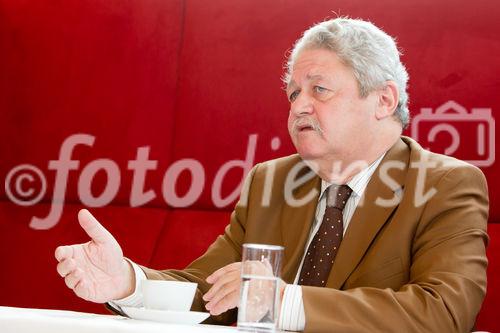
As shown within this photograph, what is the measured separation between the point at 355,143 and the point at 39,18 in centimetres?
100

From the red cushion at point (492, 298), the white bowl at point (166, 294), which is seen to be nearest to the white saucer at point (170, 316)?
the white bowl at point (166, 294)

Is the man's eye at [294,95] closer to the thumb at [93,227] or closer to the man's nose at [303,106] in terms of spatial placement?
the man's nose at [303,106]

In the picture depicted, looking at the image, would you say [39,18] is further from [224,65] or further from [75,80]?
[224,65]

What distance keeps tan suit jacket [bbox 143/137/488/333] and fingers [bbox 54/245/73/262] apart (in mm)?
248

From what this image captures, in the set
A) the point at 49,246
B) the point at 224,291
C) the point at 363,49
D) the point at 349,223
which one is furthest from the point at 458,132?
the point at 49,246

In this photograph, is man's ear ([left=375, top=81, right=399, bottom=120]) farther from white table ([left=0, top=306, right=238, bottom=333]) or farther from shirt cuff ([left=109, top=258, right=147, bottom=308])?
white table ([left=0, top=306, right=238, bottom=333])

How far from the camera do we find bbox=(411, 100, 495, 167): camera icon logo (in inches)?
72.2

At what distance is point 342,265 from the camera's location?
1.56 m

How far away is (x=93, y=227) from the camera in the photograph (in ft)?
4.14

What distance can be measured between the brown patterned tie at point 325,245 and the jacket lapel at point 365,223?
1.7 inches

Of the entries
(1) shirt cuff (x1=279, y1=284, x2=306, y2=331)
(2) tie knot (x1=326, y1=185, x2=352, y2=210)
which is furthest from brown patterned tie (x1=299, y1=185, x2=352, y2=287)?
(1) shirt cuff (x1=279, y1=284, x2=306, y2=331)

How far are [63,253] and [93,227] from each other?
0.30ft

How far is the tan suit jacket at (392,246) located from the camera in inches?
50.8

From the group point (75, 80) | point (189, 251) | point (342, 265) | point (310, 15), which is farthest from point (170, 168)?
point (342, 265)
